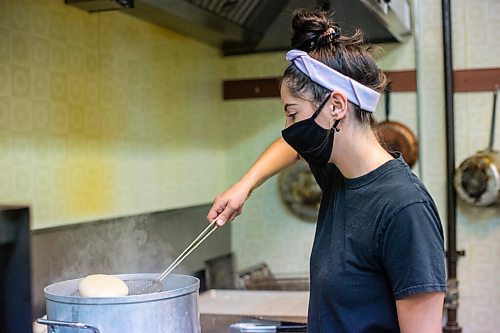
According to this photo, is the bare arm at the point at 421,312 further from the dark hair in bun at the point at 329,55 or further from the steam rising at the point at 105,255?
the steam rising at the point at 105,255

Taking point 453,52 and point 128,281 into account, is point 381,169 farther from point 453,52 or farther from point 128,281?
point 453,52

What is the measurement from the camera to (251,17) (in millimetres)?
2381

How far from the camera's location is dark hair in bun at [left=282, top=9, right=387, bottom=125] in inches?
46.9

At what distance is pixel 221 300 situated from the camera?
2.27 meters

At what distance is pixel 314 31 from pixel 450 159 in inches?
63.4

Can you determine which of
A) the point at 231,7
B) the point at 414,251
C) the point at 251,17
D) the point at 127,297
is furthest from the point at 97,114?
the point at 414,251

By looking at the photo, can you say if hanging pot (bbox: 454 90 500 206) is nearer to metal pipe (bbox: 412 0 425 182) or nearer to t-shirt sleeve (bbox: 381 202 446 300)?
metal pipe (bbox: 412 0 425 182)

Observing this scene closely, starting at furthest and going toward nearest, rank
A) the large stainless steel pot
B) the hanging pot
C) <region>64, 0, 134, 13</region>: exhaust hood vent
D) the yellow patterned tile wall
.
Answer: the hanging pot → <region>64, 0, 134, 13</region>: exhaust hood vent → the yellow patterned tile wall → the large stainless steel pot

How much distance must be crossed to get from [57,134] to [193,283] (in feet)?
2.69

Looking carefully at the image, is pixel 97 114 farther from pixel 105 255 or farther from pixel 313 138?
pixel 313 138

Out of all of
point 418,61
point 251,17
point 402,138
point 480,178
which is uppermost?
point 251,17

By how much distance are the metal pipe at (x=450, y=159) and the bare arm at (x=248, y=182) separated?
1.28 metres

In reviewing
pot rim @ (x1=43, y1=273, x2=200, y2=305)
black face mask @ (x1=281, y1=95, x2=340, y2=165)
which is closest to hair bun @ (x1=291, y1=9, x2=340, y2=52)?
black face mask @ (x1=281, y1=95, x2=340, y2=165)

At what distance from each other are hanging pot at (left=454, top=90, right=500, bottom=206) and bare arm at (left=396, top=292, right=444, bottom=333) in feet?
5.16
